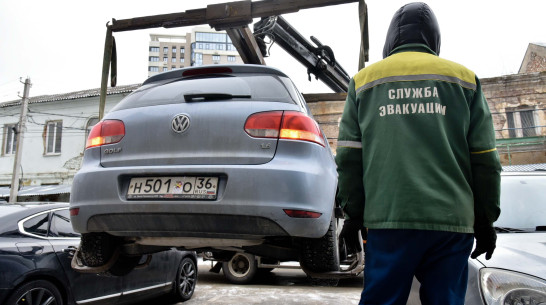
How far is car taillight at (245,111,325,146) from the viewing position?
2.21m

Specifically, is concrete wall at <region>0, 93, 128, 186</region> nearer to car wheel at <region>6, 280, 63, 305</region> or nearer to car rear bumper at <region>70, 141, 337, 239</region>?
car wheel at <region>6, 280, 63, 305</region>

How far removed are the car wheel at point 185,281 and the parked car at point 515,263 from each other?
3.74 m

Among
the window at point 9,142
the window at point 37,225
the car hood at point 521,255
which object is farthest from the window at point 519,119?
the window at point 9,142

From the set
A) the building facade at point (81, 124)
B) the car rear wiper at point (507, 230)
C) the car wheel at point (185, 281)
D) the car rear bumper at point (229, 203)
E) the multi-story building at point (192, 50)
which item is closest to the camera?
the car rear bumper at point (229, 203)

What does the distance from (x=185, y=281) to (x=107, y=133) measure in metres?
3.64

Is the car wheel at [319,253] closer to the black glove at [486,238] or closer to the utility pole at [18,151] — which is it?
the black glove at [486,238]

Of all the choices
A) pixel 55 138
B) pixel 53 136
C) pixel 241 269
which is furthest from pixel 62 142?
pixel 241 269

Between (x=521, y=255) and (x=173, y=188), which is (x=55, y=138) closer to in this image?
(x=173, y=188)

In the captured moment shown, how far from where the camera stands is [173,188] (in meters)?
2.18

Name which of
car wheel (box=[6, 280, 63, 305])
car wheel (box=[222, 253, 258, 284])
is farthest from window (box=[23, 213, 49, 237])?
car wheel (box=[222, 253, 258, 284])

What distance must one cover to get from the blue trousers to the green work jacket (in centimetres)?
5

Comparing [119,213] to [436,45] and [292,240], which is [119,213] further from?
[436,45]

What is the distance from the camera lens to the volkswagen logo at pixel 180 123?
2277 millimetres

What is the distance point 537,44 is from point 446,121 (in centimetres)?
2667
